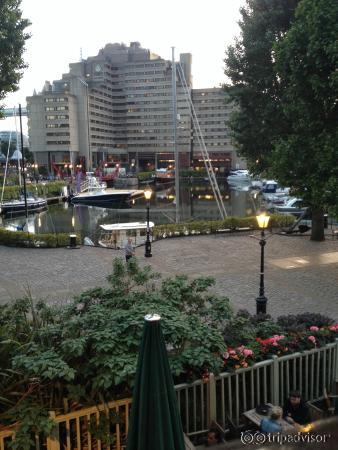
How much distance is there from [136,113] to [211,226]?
130 m

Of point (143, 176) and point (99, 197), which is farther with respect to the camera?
point (143, 176)

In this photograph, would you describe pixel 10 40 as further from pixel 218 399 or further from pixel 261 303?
pixel 218 399

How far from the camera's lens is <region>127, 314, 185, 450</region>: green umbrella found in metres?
4.02

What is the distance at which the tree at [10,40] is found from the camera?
15008 mm

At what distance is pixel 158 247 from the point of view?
930 inches

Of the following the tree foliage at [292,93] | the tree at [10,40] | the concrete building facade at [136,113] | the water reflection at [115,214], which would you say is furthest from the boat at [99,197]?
the concrete building facade at [136,113]

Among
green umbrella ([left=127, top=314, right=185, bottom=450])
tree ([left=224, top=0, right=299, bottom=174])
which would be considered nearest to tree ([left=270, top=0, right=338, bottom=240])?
tree ([left=224, top=0, right=299, bottom=174])

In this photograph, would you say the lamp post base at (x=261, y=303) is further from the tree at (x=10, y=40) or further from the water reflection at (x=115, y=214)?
the water reflection at (x=115, y=214)

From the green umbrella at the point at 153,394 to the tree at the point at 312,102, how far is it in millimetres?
11842

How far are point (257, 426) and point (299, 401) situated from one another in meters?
0.78

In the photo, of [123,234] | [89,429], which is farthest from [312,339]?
[123,234]

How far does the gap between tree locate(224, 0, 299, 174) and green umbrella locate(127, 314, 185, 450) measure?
744 inches

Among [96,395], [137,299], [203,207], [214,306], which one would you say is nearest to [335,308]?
[214,306]

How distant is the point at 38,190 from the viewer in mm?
65875
